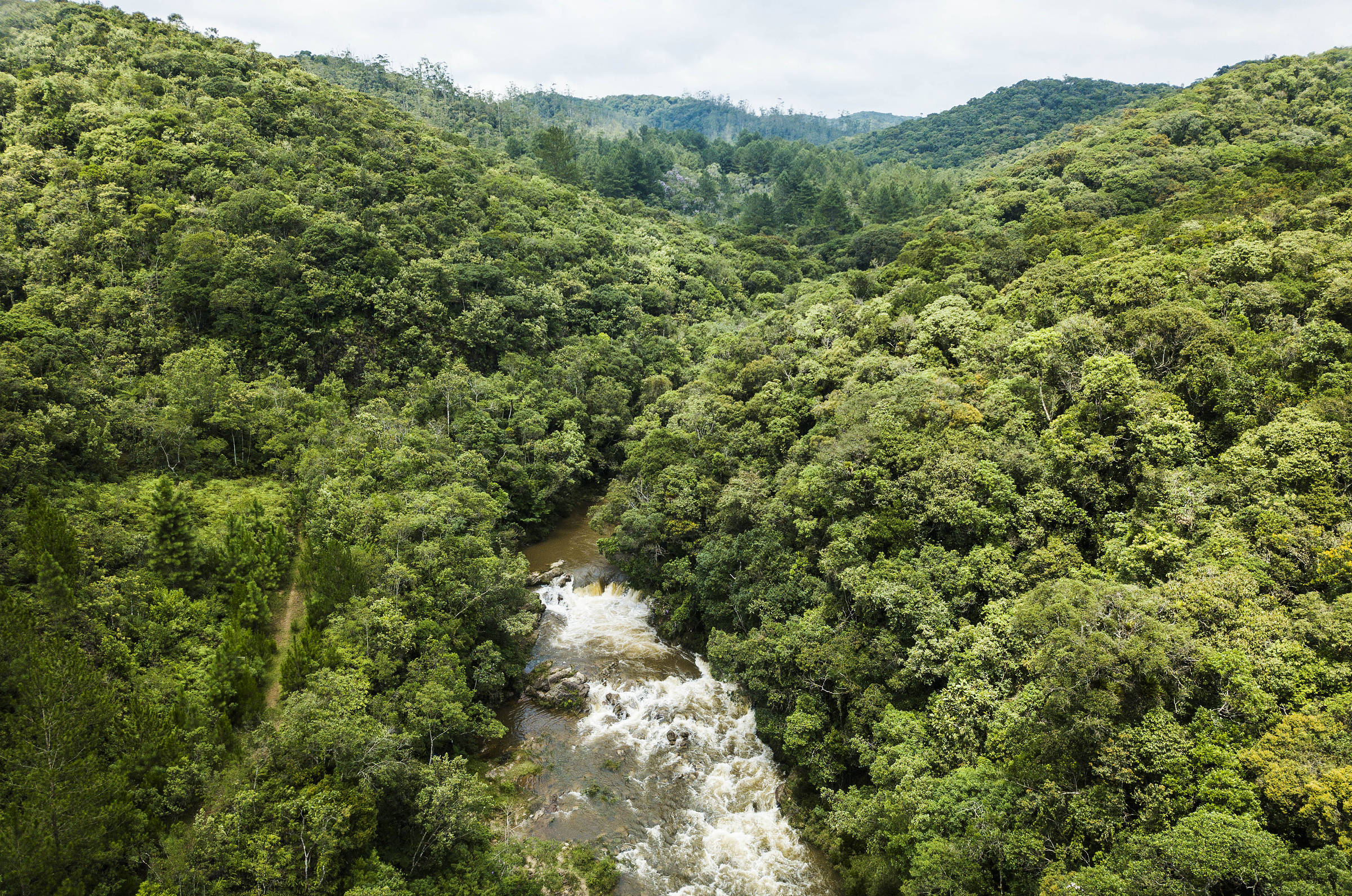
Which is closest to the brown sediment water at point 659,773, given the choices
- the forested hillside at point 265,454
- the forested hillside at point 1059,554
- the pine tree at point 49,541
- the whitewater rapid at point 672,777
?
the whitewater rapid at point 672,777

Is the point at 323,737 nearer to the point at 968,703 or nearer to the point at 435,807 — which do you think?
the point at 435,807

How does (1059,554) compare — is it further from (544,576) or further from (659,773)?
(544,576)

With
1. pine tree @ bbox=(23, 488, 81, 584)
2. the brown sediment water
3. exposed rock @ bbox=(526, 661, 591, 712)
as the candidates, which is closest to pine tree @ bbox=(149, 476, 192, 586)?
pine tree @ bbox=(23, 488, 81, 584)

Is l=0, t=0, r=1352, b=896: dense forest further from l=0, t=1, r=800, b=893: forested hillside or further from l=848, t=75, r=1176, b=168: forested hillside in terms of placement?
l=848, t=75, r=1176, b=168: forested hillside

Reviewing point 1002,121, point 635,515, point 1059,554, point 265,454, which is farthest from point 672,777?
point 1002,121

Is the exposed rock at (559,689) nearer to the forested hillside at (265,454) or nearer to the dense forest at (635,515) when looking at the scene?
the forested hillside at (265,454)

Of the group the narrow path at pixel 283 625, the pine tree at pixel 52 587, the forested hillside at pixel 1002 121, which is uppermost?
the forested hillside at pixel 1002 121
